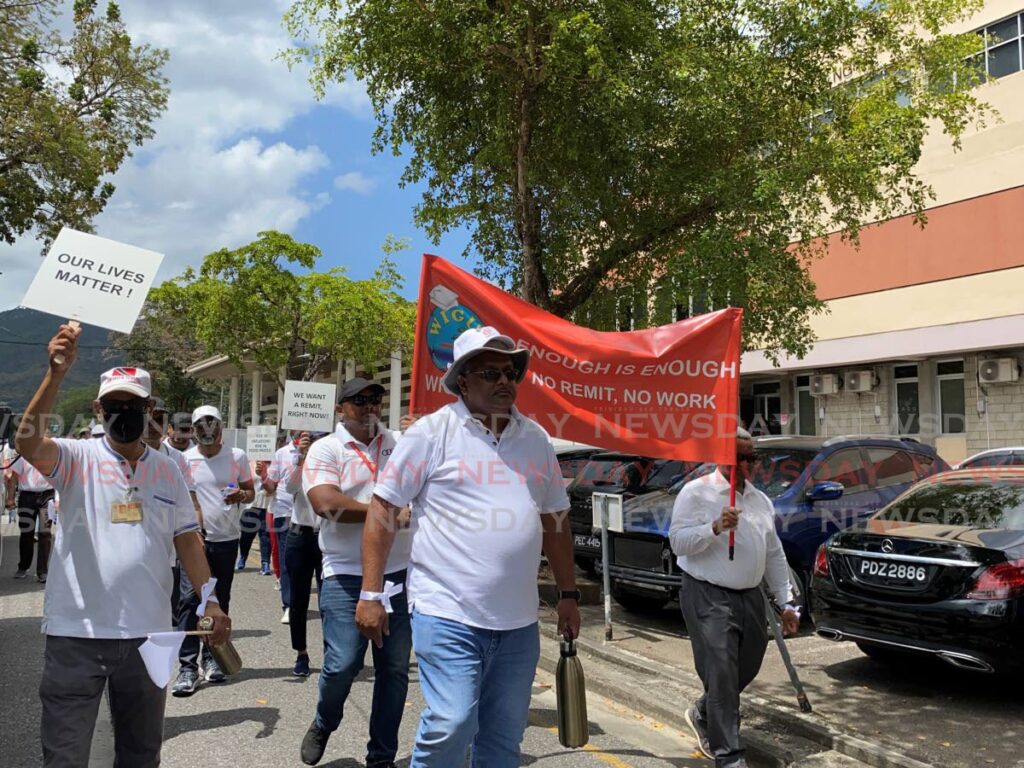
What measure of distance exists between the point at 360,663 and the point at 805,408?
22.3 m

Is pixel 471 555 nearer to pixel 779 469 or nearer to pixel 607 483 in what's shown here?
pixel 779 469

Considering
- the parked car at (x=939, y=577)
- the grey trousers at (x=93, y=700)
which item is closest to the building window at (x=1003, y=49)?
the parked car at (x=939, y=577)

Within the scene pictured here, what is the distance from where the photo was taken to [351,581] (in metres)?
4.62

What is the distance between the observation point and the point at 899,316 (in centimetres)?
2170

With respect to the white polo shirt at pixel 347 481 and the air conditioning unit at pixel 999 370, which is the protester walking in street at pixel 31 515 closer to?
the white polo shirt at pixel 347 481

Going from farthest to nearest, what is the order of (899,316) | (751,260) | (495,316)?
1. (899,316)
2. (751,260)
3. (495,316)

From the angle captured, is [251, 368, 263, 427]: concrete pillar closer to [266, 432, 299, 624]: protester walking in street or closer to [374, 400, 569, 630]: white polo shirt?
[266, 432, 299, 624]: protester walking in street

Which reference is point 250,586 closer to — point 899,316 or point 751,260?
point 751,260

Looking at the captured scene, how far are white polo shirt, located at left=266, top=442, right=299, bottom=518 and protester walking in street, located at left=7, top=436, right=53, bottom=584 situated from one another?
11.3ft

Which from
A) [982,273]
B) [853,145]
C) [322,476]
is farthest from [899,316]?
[322,476]

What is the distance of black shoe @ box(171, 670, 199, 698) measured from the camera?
6.06m

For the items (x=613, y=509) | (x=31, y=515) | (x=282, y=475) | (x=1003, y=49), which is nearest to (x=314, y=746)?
(x=613, y=509)

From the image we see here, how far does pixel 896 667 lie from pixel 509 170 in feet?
25.2

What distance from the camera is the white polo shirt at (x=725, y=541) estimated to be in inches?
184
